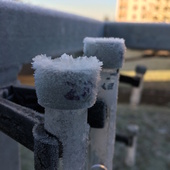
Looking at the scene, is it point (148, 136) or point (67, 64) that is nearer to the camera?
point (67, 64)

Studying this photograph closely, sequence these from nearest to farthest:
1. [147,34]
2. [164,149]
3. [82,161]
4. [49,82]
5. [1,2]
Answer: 1. [49,82]
2. [82,161]
3. [1,2]
4. [147,34]
5. [164,149]

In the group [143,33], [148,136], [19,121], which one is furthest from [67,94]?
[148,136]

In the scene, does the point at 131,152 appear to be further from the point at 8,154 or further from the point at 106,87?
the point at 106,87

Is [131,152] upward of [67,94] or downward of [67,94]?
downward

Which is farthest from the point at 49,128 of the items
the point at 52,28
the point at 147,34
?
the point at 147,34

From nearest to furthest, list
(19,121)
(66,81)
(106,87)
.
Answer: (66,81), (19,121), (106,87)

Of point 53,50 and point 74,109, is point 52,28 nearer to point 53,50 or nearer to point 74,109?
point 53,50

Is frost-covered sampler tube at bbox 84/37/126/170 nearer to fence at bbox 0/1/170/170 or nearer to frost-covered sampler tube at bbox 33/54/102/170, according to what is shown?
fence at bbox 0/1/170/170
